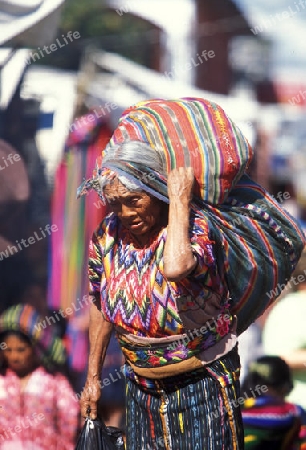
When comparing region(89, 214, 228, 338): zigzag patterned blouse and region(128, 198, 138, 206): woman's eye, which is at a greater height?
region(128, 198, 138, 206): woman's eye

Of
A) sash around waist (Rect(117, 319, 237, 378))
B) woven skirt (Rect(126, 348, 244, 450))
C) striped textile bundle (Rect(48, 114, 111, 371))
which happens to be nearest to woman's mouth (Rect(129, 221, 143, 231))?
sash around waist (Rect(117, 319, 237, 378))

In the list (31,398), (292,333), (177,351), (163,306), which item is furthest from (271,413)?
(163,306)

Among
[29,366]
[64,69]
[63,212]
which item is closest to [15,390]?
[29,366]

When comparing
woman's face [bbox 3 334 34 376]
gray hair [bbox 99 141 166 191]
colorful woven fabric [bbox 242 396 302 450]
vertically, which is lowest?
colorful woven fabric [bbox 242 396 302 450]

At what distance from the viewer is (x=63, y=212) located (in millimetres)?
6281

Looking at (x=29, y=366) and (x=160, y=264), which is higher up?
(x=160, y=264)

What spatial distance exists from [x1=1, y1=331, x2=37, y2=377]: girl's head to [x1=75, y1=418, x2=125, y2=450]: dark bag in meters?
1.45

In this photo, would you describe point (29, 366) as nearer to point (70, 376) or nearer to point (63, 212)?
point (70, 376)

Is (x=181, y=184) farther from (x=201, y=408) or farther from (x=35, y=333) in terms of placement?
(x=35, y=333)

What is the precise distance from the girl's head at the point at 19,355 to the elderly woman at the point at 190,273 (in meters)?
1.58

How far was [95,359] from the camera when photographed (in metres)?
3.69

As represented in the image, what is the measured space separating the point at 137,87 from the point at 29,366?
2.93 m

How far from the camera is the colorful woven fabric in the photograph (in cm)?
464

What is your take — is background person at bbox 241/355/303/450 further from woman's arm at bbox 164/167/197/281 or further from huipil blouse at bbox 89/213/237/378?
woman's arm at bbox 164/167/197/281
